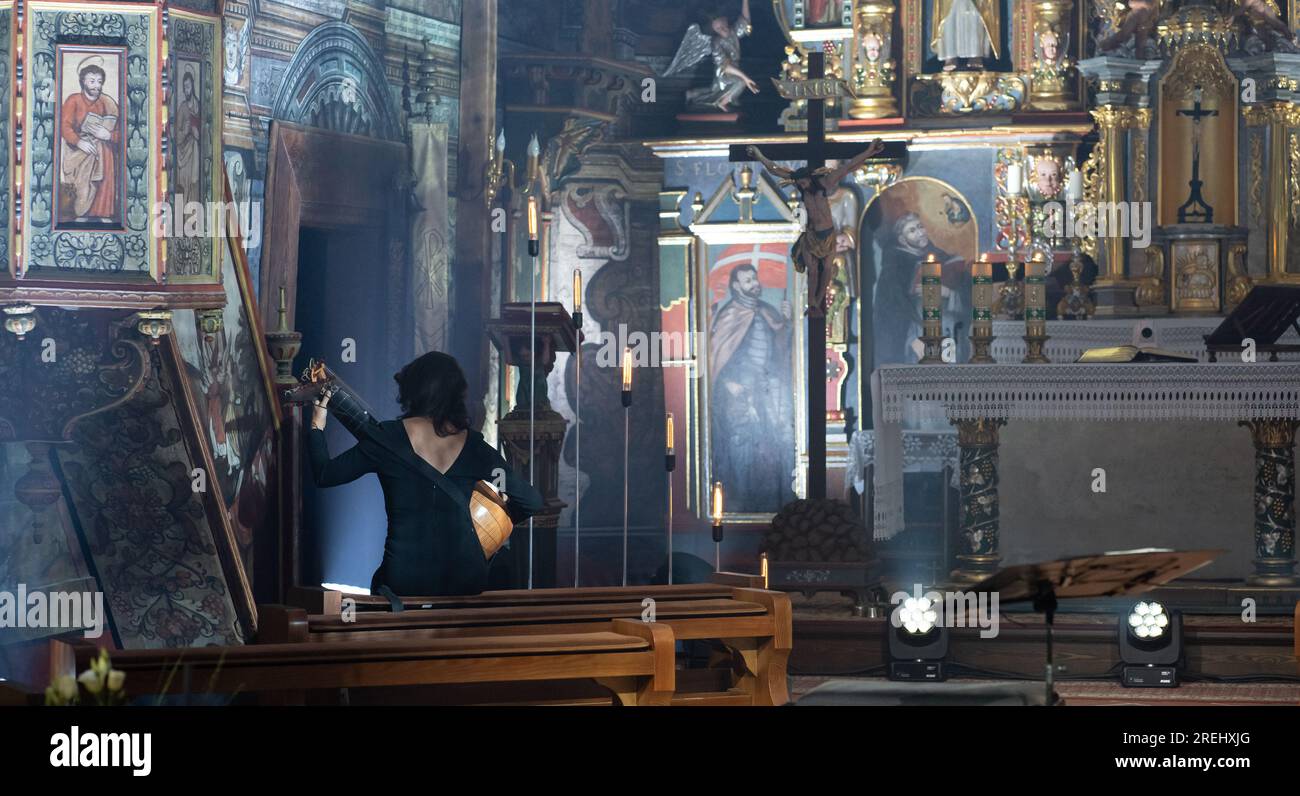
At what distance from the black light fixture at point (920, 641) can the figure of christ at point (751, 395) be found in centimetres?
589

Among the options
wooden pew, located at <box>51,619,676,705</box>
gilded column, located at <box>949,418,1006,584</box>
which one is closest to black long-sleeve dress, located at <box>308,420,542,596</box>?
wooden pew, located at <box>51,619,676,705</box>

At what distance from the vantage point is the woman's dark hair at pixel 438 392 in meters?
7.88

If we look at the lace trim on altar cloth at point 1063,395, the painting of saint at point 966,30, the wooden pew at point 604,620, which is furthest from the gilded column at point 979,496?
the painting of saint at point 966,30

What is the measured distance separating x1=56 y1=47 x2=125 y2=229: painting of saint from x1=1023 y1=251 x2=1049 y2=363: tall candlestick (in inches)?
229

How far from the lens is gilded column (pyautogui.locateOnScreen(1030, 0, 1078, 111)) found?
1522 centimetres

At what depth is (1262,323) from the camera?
11.6 m

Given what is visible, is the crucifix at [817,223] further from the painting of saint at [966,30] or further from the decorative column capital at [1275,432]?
the painting of saint at [966,30]

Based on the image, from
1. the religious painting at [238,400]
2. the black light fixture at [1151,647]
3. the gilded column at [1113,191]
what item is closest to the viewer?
the black light fixture at [1151,647]

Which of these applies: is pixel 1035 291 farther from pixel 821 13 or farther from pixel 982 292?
pixel 821 13

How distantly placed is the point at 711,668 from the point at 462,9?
7.75 meters

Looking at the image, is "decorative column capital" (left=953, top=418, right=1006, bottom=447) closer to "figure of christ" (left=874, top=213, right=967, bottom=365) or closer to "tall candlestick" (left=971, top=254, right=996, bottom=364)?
"tall candlestick" (left=971, top=254, right=996, bottom=364)

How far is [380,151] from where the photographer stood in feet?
43.1
